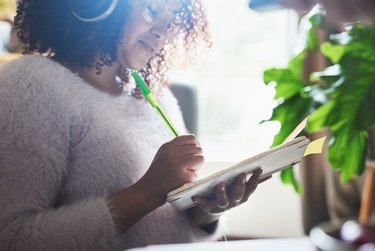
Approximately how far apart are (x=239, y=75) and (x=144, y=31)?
131 cm

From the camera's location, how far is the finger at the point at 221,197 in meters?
0.63

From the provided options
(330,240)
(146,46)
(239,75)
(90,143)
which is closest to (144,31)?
(146,46)

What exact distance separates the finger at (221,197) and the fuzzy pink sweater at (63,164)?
0.37 ft

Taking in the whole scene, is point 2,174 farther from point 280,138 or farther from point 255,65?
point 255,65

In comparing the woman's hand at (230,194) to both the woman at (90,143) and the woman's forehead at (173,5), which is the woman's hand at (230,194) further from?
the woman's forehead at (173,5)

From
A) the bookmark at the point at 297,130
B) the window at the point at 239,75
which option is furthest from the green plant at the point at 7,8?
the window at the point at 239,75

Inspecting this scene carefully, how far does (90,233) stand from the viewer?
2.20ft

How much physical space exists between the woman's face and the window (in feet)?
3.96

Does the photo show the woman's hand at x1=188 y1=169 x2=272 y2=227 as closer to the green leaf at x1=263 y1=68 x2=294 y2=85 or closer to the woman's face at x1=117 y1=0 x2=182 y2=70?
the green leaf at x1=263 y1=68 x2=294 y2=85

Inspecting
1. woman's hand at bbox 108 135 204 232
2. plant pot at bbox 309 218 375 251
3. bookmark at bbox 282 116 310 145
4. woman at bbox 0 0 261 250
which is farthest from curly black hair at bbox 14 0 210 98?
plant pot at bbox 309 218 375 251

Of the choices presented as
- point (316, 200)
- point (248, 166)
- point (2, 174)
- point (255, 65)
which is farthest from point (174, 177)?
point (255, 65)

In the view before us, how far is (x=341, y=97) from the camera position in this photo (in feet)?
1.52

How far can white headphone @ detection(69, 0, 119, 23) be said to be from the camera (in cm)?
70

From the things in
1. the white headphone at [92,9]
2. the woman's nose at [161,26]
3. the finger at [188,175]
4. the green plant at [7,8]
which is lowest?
the finger at [188,175]
